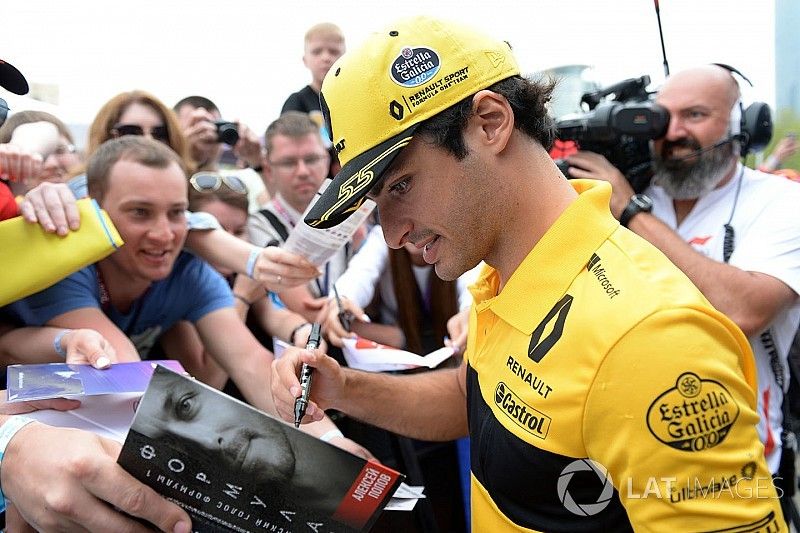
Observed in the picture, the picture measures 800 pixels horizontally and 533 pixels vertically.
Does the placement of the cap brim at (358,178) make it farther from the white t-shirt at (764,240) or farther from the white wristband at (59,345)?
the white t-shirt at (764,240)

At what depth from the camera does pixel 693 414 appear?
1.07 metres

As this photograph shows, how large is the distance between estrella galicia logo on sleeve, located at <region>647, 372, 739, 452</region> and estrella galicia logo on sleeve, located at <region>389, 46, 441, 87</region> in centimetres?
70

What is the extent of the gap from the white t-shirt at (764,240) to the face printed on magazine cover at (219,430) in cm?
181

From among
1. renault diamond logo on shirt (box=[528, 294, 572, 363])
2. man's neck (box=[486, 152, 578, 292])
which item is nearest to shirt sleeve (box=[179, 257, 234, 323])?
man's neck (box=[486, 152, 578, 292])

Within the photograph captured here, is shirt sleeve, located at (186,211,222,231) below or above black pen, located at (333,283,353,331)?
above

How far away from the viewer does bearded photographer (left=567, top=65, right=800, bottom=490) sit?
2.31m

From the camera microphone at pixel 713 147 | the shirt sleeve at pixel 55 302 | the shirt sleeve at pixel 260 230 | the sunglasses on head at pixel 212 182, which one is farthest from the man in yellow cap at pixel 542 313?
the sunglasses on head at pixel 212 182

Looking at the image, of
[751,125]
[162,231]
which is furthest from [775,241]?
[162,231]

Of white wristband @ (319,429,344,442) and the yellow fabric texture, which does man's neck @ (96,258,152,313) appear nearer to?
the yellow fabric texture

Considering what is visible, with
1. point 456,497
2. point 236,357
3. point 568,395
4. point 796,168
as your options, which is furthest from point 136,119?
point 796,168

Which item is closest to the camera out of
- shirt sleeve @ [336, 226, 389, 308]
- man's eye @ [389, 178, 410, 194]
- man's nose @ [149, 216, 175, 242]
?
man's eye @ [389, 178, 410, 194]

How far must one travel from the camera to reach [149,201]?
2.47 metres

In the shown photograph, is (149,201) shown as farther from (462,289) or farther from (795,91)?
(795,91)

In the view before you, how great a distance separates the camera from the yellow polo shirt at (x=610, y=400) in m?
1.08
